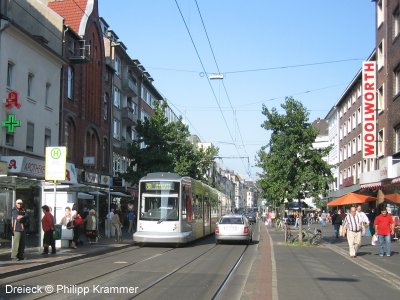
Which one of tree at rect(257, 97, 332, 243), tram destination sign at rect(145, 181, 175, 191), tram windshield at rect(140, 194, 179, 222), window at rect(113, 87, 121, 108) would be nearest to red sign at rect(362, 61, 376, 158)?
tree at rect(257, 97, 332, 243)

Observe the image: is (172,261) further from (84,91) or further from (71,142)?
(84,91)

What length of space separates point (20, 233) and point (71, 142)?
72.2 ft

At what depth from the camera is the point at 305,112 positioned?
87.9ft

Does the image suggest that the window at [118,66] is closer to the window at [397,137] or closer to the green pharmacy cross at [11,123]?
the green pharmacy cross at [11,123]

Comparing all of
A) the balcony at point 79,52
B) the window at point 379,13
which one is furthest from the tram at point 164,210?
the window at point 379,13

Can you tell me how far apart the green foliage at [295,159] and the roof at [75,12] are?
18.6 meters

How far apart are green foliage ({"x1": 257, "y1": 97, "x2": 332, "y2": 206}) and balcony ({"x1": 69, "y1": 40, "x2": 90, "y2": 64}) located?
15913mm

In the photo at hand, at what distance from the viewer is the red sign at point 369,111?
35031 mm

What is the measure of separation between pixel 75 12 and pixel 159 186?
69.6 ft

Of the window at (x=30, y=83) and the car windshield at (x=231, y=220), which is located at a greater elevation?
the window at (x=30, y=83)

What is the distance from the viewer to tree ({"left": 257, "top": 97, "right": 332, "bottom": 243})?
85.6 feet

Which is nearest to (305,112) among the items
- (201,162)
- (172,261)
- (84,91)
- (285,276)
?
(172,261)

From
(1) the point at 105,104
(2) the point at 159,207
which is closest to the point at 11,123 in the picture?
(2) the point at 159,207

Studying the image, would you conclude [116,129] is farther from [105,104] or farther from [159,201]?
[159,201]
